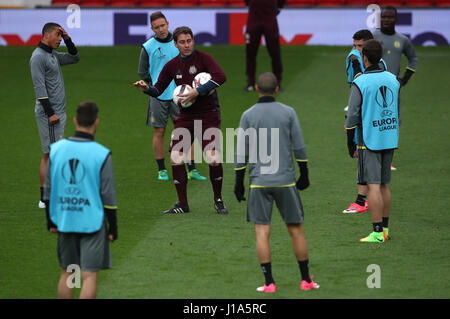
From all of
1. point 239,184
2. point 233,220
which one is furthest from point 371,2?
point 239,184

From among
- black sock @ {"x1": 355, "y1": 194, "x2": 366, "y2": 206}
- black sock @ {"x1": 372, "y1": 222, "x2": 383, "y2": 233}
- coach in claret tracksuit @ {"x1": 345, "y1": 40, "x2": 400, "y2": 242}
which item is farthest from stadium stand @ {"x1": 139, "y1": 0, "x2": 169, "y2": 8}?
black sock @ {"x1": 372, "y1": 222, "x2": 383, "y2": 233}

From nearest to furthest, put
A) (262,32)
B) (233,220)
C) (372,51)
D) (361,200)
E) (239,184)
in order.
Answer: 1. (239,184)
2. (372,51)
3. (233,220)
4. (361,200)
5. (262,32)

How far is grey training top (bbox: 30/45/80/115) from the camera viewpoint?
9117 mm

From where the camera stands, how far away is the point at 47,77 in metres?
9.24

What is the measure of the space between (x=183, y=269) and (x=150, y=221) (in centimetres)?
179

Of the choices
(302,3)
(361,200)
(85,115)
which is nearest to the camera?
(85,115)

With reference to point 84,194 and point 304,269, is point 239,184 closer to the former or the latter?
point 304,269

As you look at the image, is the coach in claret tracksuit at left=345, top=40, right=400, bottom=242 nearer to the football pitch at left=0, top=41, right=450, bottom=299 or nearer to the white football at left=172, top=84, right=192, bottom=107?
the football pitch at left=0, top=41, right=450, bottom=299

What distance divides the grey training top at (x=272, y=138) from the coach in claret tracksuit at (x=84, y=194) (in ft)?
4.56

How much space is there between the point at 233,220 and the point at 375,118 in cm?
219

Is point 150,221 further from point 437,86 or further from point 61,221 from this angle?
point 437,86

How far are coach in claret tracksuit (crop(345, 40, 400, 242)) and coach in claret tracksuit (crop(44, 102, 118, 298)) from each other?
127 inches

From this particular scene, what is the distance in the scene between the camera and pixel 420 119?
14688 millimetres
